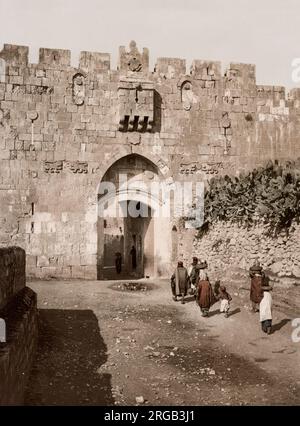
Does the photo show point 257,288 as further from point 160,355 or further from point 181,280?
point 160,355

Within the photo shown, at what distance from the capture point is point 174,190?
592 inches

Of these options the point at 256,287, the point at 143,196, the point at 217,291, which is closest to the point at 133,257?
the point at 143,196

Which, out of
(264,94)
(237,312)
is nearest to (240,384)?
(237,312)

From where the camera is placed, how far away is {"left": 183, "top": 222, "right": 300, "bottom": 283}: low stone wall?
391 inches

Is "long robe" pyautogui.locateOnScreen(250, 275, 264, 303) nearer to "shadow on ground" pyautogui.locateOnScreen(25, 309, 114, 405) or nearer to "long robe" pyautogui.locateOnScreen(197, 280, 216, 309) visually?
"long robe" pyautogui.locateOnScreen(197, 280, 216, 309)

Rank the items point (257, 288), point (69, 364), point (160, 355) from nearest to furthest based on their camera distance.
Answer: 1. point (69, 364)
2. point (160, 355)
3. point (257, 288)

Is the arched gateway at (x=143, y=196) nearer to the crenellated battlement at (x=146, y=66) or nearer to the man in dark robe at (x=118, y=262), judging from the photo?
the crenellated battlement at (x=146, y=66)

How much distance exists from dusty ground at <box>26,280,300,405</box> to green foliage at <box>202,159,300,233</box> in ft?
6.27

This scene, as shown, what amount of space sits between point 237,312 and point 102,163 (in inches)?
283

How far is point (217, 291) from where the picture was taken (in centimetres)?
1089

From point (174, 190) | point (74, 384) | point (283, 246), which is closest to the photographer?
point (74, 384)

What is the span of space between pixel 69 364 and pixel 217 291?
5247 millimetres

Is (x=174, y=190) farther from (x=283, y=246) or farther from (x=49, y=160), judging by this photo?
(x=283, y=246)

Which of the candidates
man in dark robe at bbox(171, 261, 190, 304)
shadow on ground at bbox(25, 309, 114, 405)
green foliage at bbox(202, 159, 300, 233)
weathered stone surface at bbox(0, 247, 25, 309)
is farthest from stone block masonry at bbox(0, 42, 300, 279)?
weathered stone surface at bbox(0, 247, 25, 309)
